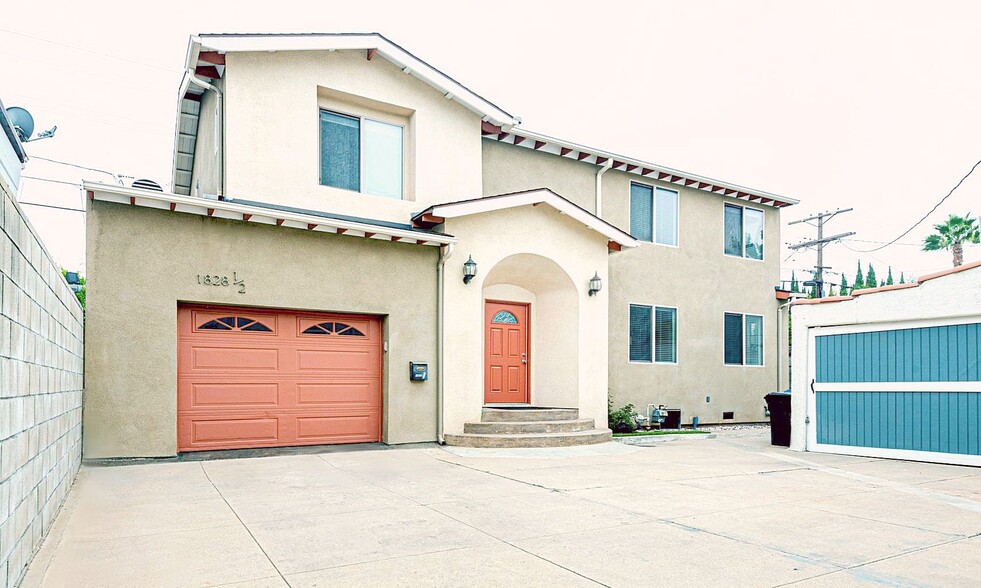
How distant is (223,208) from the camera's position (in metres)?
8.89

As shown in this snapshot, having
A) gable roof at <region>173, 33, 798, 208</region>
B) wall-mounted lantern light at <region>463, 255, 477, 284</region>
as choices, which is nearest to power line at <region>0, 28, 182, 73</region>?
gable roof at <region>173, 33, 798, 208</region>

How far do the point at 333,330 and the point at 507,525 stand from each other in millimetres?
5720

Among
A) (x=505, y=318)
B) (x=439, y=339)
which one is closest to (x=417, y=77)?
(x=439, y=339)

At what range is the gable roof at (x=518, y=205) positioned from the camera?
10695mm

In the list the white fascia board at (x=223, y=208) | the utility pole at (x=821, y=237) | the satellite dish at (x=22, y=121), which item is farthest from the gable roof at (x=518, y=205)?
the utility pole at (x=821, y=237)

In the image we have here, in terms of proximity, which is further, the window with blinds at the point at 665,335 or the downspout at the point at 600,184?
the window with blinds at the point at 665,335

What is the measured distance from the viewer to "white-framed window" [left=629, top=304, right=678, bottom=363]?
14.8 meters

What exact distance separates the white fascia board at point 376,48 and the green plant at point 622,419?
645 cm

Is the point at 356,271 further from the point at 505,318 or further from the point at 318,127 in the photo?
the point at 505,318

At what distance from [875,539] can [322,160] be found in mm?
9414

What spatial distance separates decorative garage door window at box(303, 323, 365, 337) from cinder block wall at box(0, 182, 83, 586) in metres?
4.25

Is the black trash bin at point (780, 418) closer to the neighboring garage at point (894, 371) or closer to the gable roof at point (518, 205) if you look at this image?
the neighboring garage at point (894, 371)

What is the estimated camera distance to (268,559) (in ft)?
14.6

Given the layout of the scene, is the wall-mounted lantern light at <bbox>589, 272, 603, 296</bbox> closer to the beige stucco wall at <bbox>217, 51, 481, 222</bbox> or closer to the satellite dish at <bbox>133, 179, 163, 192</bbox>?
the beige stucco wall at <bbox>217, 51, 481, 222</bbox>
